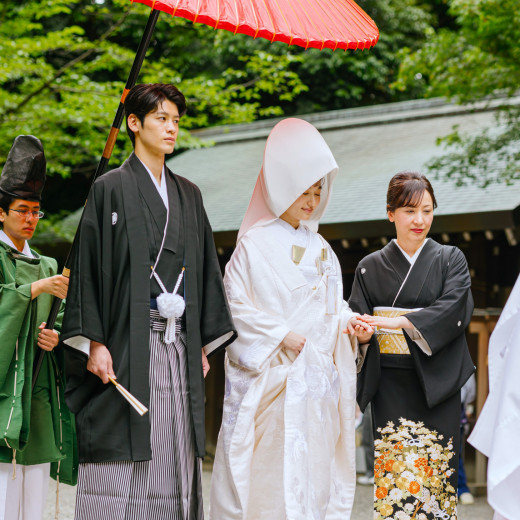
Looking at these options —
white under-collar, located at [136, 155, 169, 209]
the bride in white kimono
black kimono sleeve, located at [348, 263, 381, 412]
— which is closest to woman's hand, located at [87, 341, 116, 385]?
white under-collar, located at [136, 155, 169, 209]

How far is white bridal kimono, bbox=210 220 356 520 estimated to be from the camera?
373cm

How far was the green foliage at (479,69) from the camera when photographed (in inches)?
294

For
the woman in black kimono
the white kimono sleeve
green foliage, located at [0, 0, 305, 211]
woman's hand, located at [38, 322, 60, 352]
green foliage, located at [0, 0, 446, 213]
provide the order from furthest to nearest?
1. green foliage, located at [0, 0, 446, 213]
2. green foliage, located at [0, 0, 305, 211]
3. the woman in black kimono
4. the white kimono sleeve
5. woman's hand, located at [38, 322, 60, 352]

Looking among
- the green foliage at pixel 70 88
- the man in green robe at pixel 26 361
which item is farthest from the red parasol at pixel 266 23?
the green foliage at pixel 70 88

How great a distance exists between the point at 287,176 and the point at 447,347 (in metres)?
1.30

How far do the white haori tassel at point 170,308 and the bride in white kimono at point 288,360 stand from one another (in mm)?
551

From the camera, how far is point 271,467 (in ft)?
12.4

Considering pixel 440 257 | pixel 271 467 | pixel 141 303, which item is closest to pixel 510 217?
pixel 440 257

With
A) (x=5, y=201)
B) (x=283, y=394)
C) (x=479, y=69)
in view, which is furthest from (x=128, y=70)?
(x=283, y=394)

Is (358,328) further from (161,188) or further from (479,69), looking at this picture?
(479,69)

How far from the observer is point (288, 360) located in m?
3.92

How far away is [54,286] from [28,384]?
520mm

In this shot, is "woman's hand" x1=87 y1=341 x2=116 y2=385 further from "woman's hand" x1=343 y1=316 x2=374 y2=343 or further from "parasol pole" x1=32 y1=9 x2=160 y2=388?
"woman's hand" x1=343 y1=316 x2=374 y2=343

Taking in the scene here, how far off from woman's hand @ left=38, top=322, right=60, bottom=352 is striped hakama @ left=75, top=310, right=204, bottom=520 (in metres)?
0.61
